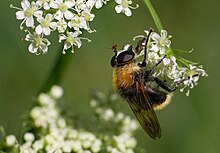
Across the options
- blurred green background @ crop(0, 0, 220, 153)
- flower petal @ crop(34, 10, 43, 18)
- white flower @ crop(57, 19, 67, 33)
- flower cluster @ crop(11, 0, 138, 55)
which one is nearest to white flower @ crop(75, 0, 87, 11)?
flower cluster @ crop(11, 0, 138, 55)

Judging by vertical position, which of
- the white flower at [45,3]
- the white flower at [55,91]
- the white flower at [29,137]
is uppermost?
the white flower at [55,91]

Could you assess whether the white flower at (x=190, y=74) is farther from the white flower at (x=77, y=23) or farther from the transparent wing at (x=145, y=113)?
the white flower at (x=77, y=23)

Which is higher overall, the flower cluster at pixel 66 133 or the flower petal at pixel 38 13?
the flower petal at pixel 38 13

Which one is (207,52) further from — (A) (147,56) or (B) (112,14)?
(A) (147,56)

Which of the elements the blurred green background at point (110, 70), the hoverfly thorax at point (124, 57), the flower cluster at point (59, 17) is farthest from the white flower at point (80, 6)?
the blurred green background at point (110, 70)

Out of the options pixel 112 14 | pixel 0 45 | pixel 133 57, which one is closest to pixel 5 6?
pixel 0 45

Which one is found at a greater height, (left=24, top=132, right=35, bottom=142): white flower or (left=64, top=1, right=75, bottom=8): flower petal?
(left=64, top=1, right=75, bottom=8): flower petal

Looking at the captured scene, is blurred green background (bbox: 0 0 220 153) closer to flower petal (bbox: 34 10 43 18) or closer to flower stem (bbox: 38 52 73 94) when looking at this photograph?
flower stem (bbox: 38 52 73 94)

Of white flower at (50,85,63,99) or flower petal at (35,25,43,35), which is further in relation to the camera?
white flower at (50,85,63,99)
